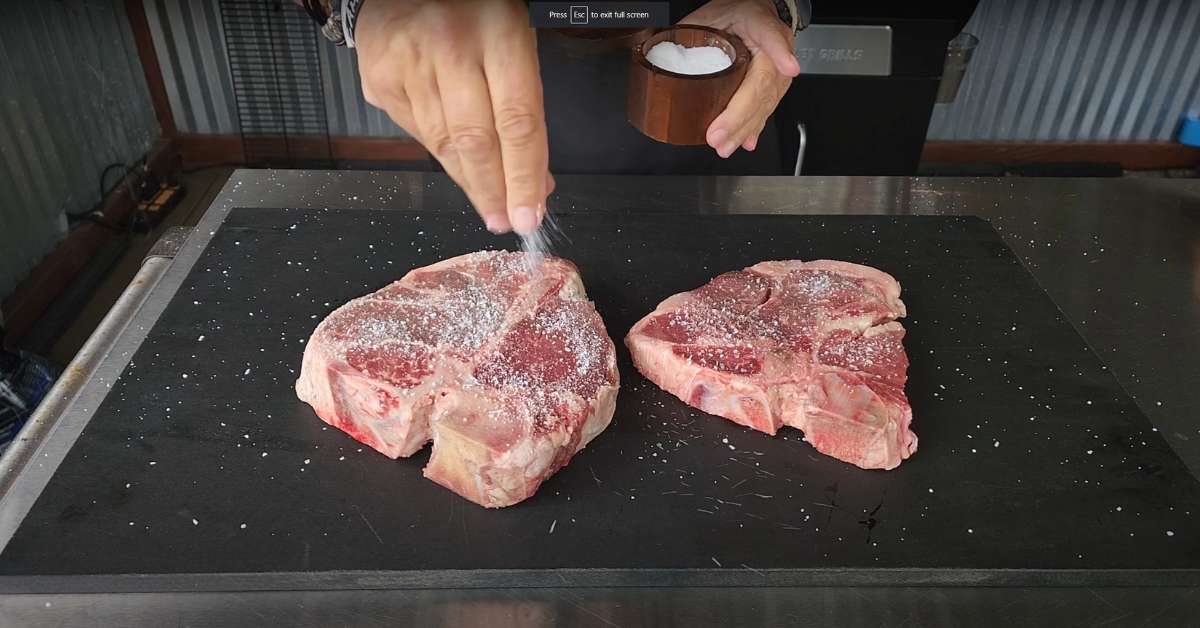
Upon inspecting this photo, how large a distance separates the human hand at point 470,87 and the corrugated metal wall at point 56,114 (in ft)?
8.75

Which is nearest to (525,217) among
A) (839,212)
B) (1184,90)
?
(839,212)

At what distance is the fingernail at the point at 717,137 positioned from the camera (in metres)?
1.49

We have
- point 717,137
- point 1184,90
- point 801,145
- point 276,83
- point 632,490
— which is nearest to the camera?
point 632,490

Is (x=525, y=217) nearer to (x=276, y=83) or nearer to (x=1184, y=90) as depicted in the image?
(x=276, y=83)

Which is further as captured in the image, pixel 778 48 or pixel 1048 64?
pixel 1048 64

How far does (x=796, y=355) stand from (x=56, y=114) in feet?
10.9

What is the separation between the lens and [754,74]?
5.02ft

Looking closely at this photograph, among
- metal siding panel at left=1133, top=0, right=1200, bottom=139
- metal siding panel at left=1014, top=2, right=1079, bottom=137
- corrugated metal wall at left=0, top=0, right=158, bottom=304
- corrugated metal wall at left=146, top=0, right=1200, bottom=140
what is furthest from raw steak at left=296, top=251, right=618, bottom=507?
metal siding panel at left=1133, top=0, right=1200, bottom=139

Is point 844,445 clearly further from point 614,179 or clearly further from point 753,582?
point 614,179

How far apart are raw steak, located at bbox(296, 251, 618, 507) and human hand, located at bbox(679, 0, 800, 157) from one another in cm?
45

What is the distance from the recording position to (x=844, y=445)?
4.75 feet

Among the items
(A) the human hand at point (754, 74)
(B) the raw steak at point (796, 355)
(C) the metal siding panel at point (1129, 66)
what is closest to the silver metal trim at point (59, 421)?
(B) the raw steak at point (796, 355)

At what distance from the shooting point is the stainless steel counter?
1.24 metres

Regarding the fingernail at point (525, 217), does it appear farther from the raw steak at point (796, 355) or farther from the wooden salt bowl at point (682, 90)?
the raw steak at point (796, 355)
